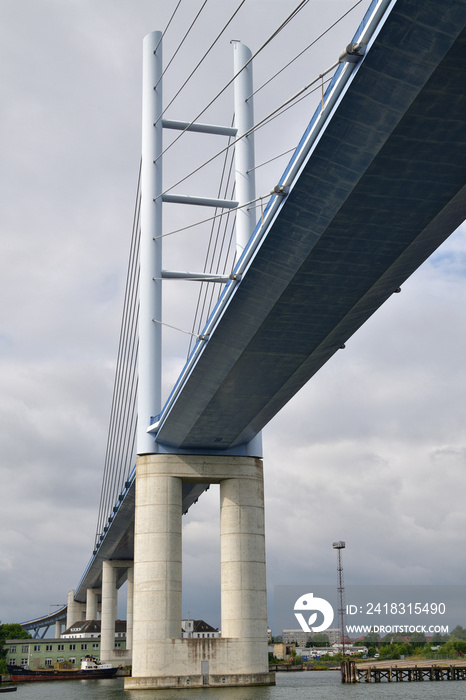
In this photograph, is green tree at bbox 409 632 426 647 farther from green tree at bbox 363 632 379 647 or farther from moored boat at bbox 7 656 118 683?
moored boat at bbox 7 656 118 683

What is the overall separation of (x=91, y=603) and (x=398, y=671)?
73371 mm

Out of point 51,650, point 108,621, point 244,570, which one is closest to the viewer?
point 244,570

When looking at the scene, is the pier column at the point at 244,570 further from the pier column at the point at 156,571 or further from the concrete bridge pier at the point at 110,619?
the concrete bridge pier at the point at 110,619

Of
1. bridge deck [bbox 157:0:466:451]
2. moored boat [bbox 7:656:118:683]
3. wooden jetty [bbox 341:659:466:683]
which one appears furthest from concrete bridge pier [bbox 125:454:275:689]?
moored boat [bbox 7:656:118:683]

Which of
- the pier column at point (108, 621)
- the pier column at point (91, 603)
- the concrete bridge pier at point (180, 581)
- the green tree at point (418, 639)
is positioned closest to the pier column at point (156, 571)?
the concrete bridge pier at point (180, 581)

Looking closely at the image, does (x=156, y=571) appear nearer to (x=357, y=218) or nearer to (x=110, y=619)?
(x=357, y=218)

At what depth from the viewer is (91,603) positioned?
136m

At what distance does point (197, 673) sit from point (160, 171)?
25767mm

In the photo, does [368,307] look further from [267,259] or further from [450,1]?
[450,1]

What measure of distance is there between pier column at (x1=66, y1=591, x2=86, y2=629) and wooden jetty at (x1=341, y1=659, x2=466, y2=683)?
88098 mm

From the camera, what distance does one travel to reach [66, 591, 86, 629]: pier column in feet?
509

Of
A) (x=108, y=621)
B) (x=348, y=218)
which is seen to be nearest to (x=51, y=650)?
(x=108, y=621)

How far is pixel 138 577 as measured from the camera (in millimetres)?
41281

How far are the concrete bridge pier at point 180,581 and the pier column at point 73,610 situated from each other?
122 metres
